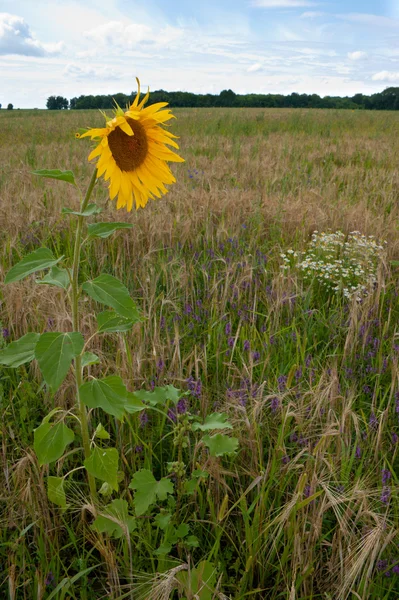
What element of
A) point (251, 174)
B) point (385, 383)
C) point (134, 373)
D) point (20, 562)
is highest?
point (251, 174)

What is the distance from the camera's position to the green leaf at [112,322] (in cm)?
140

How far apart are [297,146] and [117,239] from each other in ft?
19.0

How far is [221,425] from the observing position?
1486 mm

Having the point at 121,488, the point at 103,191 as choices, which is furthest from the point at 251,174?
the point at 121,488

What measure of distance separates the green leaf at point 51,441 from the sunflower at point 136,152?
70cm

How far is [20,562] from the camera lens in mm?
1360

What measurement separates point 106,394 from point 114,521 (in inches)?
14.7

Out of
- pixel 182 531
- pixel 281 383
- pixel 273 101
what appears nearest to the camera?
pixel 182 531

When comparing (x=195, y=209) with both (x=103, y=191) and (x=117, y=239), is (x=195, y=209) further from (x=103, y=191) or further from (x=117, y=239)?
(x=103, y=191)

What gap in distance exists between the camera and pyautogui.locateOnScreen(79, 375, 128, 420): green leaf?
4.03ft

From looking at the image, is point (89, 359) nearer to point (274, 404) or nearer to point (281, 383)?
point (274, 404)

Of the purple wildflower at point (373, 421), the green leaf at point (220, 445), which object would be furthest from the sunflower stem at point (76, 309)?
the purple wildflower at point (373, 421)

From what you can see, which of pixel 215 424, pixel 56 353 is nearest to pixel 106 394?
pixel 56 353

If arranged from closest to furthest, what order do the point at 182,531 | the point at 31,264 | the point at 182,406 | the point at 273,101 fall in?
the point at 31,264 < the point at 182,531 < the point at 182,406 < the point at 273,101
